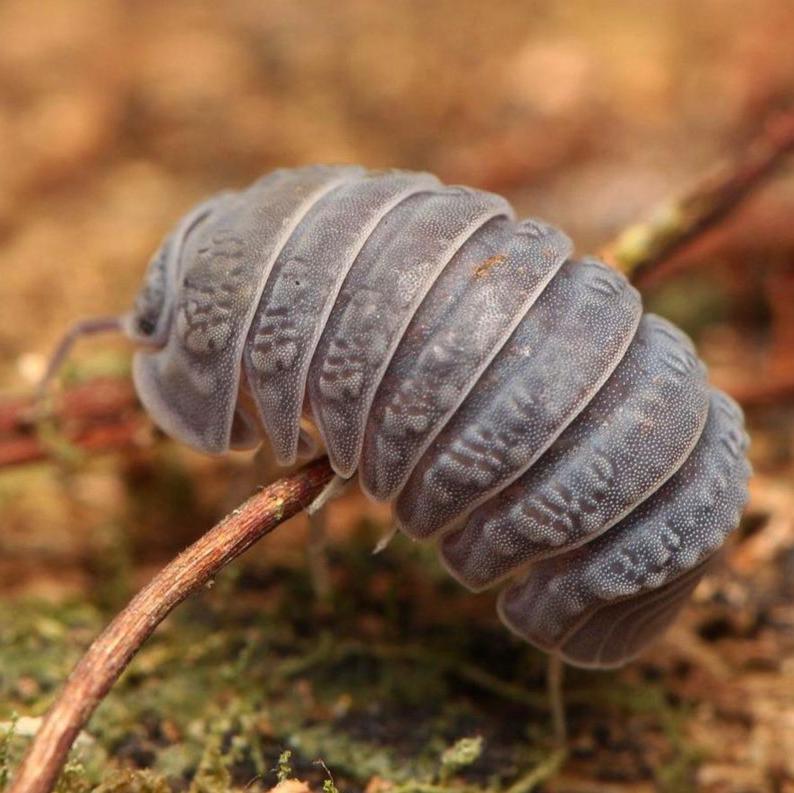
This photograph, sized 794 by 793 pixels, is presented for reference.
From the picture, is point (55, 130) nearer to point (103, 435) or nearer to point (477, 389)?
point (103, 435)

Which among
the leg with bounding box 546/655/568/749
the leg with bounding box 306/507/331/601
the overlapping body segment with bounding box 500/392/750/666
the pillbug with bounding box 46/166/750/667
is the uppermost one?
the pillbug with bounding box 46/166/750/667

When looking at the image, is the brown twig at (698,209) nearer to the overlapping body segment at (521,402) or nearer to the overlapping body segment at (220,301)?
the overlapping body segment at (521,402)

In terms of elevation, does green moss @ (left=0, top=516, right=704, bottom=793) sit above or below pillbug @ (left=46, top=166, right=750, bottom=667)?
below

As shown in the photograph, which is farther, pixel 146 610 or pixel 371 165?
pixel 371 165

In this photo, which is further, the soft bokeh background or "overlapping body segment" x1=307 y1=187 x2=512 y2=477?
the soft bokeh background

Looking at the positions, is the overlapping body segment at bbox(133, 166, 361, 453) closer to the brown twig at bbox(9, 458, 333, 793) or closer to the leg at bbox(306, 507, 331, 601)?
the brown twig at bbox(9, 458, 333, 793)

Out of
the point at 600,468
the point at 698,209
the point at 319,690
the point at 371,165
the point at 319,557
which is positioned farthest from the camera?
the point at 371,165

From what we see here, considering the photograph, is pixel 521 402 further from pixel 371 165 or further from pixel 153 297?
pixel 371 165

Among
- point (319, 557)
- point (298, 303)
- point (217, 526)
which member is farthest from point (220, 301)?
point (319, 557)

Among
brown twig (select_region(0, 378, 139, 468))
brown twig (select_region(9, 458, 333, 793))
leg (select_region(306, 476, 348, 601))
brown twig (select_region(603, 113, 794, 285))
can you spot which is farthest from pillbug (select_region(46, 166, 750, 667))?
brown twig (select_region(0, 378, 139, 468))
